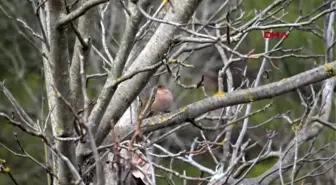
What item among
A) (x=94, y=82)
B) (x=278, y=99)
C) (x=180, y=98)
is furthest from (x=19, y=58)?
(x=278, y=99)

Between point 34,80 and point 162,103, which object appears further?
point 34,80

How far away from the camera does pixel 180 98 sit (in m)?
12.4

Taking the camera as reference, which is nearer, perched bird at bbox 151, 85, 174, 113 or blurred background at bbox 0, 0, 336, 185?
perched bird at bbox 151, 85, 174, 113

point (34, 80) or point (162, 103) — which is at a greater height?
point (34, 80)

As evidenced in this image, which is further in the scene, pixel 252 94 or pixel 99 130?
pixel 99 130

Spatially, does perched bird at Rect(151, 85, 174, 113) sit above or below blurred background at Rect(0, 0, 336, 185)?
below

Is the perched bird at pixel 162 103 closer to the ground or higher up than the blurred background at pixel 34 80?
closer to the ground

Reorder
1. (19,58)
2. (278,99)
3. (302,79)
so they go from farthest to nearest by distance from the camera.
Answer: (19,58) → (278,99) → (302,79)

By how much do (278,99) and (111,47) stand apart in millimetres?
3365

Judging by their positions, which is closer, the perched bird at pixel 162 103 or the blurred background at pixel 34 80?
the perched bird at pixel 162 103

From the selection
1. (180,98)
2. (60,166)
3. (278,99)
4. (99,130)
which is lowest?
(60,166)

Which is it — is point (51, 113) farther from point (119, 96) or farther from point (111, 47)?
point (111, 47)

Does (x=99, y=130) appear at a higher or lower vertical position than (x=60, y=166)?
higher

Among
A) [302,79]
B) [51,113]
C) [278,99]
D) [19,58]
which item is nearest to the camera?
[302,79]
